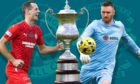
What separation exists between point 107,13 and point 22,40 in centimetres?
92

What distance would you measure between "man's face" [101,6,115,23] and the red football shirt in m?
0.76

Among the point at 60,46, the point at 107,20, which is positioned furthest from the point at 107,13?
the point at 60,46

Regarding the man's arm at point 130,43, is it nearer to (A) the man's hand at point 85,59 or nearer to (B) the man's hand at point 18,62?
(A) the man's hand at point 85,59

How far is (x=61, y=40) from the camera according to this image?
8234 millimetres

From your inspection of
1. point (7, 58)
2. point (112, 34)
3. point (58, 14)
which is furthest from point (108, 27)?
point (7, 58)

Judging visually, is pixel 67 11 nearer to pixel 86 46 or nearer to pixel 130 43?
pixel 86 46

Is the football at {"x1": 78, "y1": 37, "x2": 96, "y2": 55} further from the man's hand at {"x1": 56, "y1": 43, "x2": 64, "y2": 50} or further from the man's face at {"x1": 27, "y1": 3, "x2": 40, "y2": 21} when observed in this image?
the man's face at {"x1": 27, "y1": 3, "x2": 40, "y2": 21}

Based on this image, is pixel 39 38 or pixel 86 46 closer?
pixel 86 46

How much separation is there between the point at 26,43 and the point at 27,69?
283mm

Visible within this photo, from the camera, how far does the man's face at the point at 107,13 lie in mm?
8227

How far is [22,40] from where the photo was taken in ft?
26.8

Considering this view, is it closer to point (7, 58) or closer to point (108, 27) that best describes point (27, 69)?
point (7, 58)

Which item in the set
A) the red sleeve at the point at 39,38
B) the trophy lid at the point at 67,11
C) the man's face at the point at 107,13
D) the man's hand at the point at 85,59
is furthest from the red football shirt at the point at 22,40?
the man's face at the point at 107,13

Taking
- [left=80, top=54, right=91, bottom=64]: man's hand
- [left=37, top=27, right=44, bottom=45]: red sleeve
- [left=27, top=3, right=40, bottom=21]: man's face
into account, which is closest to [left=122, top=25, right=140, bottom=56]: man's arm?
[left=80, top=54, right=91, bottom=64]: man's hand
